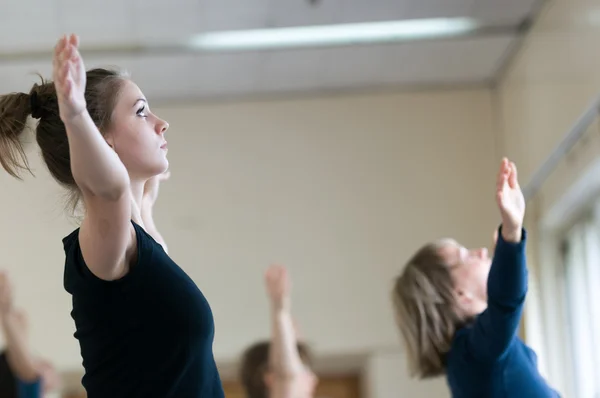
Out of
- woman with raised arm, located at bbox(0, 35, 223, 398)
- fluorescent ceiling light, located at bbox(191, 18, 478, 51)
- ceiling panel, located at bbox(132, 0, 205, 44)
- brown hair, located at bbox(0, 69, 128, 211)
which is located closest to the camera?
woman with raised arm, located at bbox(0, 35, 223, 398)

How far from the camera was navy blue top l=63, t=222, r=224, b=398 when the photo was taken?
129cm

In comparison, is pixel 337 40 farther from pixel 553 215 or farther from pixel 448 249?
pixel 448 249

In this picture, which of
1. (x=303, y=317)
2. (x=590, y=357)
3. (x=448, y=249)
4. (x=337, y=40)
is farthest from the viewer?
(x=303, y=317)

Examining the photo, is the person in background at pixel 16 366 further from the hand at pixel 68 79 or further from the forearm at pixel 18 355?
the hand at pixel 68 79

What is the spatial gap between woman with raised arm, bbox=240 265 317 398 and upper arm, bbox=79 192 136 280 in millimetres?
1429

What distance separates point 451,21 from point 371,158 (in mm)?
853

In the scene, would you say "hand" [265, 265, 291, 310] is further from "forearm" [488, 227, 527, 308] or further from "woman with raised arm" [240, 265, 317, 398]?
"forearm" [488, 227, 527, 308]

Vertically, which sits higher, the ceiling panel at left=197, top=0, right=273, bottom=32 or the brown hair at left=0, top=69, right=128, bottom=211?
the ceiling panel at left=197, top=0, right=273, bottom=32

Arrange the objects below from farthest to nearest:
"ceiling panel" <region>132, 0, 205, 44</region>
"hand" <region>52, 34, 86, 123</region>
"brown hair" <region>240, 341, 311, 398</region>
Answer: "ceiling panel" <region>132, 0, 205, 44</region>, "brown hair" <region>240, 341, 311, 398</region>, "hand" <region>52, 34, 86, 123</region>

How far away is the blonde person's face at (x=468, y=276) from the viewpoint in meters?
2.27

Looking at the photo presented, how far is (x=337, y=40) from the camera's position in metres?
4.10

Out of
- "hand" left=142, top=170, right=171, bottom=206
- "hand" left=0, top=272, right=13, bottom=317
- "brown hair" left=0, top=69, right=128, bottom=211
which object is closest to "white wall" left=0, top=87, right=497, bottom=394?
"hand" left=0, top=272, right=13, bottom=317

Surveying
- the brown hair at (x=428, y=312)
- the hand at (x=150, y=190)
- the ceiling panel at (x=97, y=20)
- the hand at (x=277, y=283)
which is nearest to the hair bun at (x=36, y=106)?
the hand at (x=150, y=190)

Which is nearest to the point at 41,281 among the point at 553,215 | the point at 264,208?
the point at 264,208
